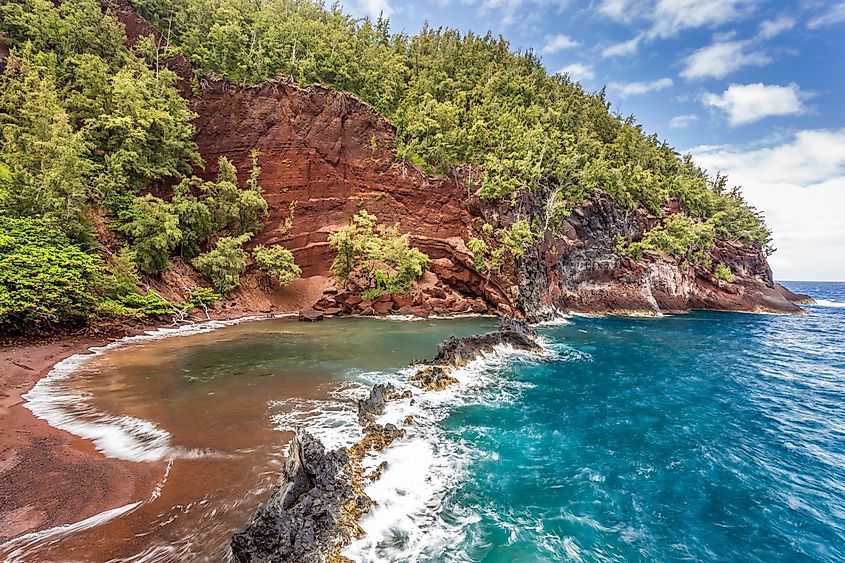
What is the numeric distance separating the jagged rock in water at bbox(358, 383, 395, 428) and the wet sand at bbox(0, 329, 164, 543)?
5.01 m

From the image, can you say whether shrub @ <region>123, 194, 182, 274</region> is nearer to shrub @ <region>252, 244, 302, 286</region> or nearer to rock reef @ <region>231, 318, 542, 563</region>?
shrub @ <region>252, 244, 302, 286</region>

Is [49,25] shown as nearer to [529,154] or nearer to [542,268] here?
[529,154]

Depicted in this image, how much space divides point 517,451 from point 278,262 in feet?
86.7

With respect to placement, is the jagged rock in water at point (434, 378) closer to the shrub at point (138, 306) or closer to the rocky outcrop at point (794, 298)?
the shrub at point (138, 306)

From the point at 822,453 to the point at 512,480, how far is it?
1006 centimetres

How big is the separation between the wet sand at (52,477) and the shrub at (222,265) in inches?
751

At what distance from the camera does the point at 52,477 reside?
7355mm

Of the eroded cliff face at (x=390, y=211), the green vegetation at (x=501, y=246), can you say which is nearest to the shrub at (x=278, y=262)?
the eroded cliff face at (x=390, y=211)

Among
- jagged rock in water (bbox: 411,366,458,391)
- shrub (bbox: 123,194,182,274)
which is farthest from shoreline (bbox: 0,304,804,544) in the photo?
shrub (bbox: 123,194,182,274)

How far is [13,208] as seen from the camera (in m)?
18.4

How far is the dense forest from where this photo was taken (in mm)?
18984

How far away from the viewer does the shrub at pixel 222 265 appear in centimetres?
2864

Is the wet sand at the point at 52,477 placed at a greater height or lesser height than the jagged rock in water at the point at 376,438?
greater

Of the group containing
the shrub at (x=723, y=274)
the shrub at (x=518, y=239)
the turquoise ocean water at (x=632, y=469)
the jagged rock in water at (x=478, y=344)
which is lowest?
the turquoise ocean water at (x=632, y=469)
